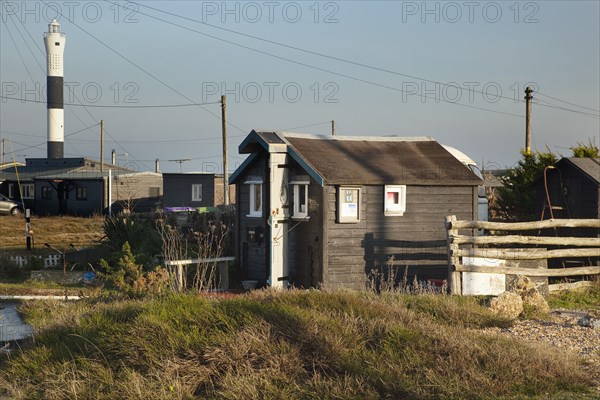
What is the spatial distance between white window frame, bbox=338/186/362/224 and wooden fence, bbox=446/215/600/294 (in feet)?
7.59

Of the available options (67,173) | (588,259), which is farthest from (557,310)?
(67,173)

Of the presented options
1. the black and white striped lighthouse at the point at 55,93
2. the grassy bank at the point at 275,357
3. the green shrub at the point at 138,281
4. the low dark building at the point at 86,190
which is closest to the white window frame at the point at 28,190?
the low dark building at the point at 86,190

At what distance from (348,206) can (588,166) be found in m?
6.14

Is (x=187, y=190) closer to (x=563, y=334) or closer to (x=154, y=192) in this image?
(x=154, y=192)

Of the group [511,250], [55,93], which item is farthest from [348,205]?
[55,93]

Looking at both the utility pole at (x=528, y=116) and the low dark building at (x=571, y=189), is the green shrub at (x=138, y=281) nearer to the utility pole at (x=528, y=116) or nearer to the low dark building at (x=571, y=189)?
the low dark building at (x=571, y=189)

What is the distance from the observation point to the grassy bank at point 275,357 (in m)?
7.68

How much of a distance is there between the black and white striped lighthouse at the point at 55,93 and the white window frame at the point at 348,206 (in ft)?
177

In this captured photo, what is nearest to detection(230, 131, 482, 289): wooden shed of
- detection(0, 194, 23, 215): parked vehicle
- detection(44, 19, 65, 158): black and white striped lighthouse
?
detection(0, 194, 23, 215): parked vehicle

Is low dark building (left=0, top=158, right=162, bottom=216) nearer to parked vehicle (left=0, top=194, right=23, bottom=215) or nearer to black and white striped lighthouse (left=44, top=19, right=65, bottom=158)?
parked vehicle (left=0, top=194, right=23, bottom=215)

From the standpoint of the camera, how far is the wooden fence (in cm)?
1540

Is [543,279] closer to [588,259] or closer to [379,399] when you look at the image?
[588,259]

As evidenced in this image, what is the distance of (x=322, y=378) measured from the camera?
315 inches

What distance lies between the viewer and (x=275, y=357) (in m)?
8.28
